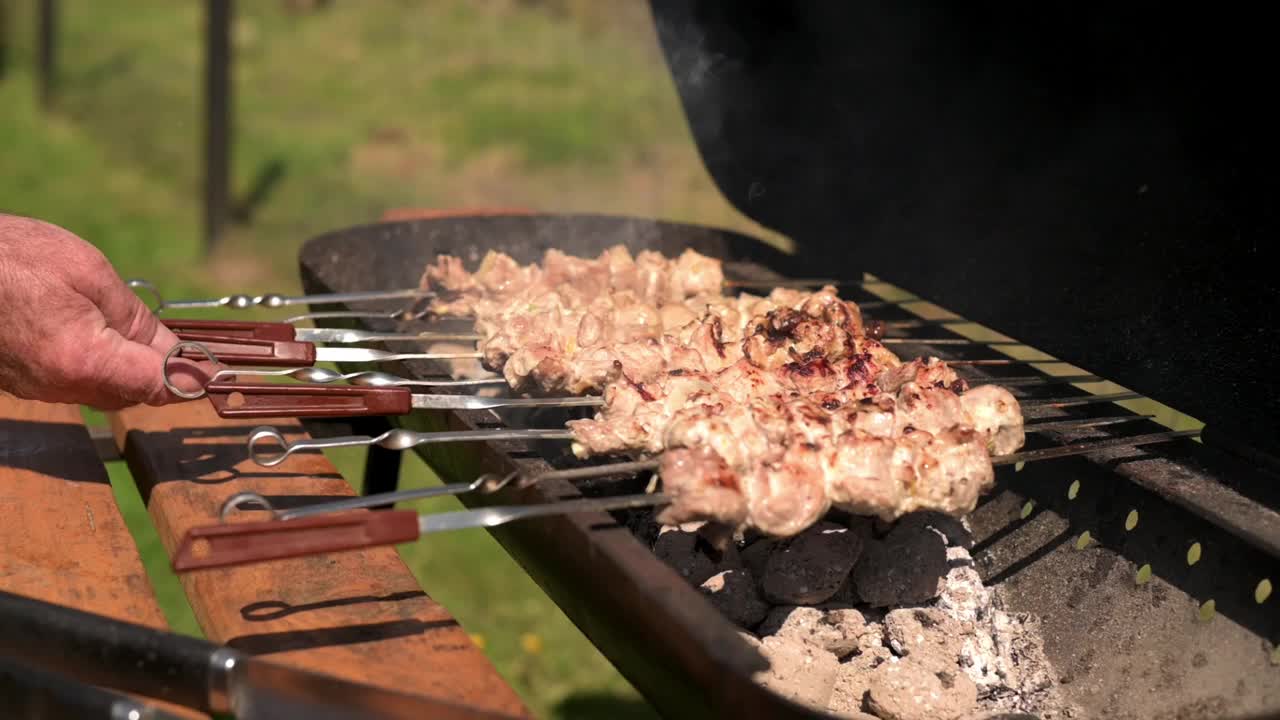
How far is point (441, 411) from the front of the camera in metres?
2.64

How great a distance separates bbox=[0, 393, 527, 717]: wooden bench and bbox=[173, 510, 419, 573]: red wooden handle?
0.25 metres

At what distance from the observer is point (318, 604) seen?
2.18m

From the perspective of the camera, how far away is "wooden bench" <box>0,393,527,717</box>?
2.03 meters

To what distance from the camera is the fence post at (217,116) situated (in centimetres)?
735

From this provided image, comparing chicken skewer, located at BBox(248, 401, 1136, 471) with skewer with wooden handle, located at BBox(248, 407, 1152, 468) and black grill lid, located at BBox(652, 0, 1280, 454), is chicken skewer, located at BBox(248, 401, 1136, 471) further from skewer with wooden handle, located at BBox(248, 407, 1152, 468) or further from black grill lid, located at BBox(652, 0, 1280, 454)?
black grill lid, located at BBox(652, 0, 1280, 454)

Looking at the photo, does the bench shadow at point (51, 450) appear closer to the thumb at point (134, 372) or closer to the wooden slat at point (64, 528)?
the wooden slat at point (64, 528)

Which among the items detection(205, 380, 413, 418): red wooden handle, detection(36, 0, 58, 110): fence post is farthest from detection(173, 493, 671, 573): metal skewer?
detection(36, 0, 58, 110): fence post

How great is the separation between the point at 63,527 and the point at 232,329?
0.55 metres

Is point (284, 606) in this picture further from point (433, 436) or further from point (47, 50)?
point (47, 50)

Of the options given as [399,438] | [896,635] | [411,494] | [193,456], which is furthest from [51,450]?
[896,635]

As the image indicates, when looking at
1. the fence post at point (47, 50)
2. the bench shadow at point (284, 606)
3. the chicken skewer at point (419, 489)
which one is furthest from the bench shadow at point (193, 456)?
the fence post at point (47, 50)

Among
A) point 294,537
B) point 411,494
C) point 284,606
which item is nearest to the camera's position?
point 294,537

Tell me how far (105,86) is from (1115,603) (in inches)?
426

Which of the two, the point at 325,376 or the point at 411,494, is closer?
the point at 411,494
